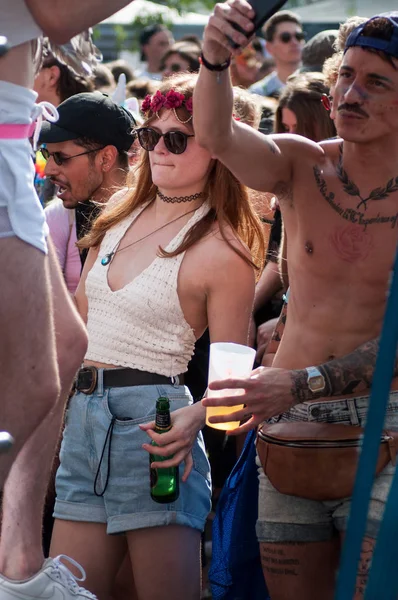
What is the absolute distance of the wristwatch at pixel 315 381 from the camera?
9.34ft

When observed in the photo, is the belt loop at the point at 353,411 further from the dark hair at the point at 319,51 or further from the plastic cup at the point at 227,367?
the dark hair at the point at 319,51

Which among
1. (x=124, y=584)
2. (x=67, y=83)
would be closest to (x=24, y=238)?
(x=124, y=584)

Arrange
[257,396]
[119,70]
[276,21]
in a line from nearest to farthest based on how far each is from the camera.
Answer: [257,396] < [276,21] < [119,70]

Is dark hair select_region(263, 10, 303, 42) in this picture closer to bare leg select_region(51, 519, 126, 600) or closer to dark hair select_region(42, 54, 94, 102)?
dark hair select_region(42, 54, 94, 102)

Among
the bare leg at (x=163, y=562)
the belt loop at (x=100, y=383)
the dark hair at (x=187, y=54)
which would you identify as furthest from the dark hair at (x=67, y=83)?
the bare leg at (x=163, y=562)

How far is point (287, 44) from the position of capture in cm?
848

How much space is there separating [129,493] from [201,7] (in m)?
19.1

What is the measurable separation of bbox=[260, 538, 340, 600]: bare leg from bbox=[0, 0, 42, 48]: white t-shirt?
170cm

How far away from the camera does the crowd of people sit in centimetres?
264

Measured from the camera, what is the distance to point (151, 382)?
320 centimetres

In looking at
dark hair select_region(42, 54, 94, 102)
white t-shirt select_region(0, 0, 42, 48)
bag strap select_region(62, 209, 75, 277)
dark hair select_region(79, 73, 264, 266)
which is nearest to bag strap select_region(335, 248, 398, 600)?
white t-shirt select_region(0, 0, 42, 48)

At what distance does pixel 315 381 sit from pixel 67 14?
4.18 feet

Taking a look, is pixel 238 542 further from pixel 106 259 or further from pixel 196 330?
pixel 106 259

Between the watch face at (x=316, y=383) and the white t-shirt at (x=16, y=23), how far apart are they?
1271mm
